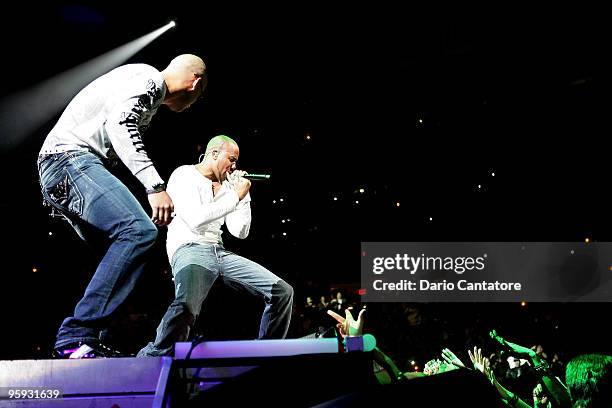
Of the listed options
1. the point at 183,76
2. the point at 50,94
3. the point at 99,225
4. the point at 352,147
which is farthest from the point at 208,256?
the point at 352,147

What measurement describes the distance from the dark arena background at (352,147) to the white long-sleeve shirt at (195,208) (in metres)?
1.44

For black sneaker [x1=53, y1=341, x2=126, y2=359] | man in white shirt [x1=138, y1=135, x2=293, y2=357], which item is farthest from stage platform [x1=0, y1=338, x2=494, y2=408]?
man in white shirt [x1=138, y1=135, x2=293, y2=357]

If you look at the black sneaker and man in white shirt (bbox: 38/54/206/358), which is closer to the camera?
the black sneaker

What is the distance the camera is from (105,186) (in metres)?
2.63

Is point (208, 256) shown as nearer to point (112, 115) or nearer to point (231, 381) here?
point (112, 115)

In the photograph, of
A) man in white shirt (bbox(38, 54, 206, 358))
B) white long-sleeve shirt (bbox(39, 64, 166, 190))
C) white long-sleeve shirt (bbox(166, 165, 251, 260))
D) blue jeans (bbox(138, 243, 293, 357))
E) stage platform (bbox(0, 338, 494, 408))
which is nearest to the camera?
stage platform (bbox(0, 338, 494, 408))

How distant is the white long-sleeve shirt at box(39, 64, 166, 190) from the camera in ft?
8.70

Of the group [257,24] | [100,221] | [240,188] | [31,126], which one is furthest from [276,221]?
[100,221]

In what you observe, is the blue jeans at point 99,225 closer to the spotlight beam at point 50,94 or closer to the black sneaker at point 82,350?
the black sneaker at point 82,350

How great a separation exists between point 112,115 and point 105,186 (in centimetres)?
32

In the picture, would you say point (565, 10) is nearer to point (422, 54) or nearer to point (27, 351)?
point (422, 54)

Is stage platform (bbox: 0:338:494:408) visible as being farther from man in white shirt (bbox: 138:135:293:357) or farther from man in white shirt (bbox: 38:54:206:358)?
man in white shirt (bbox: 138:135:293:357)

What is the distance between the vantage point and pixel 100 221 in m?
2.62

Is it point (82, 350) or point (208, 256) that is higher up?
point (208, 256)
